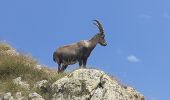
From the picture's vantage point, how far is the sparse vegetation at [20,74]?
91.0ft

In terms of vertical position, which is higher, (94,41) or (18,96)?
(94,41)

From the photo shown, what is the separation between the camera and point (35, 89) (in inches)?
1097

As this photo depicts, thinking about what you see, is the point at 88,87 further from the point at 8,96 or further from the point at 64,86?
the point at 8,96

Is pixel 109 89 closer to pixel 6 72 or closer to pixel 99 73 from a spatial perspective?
pixel 99 73

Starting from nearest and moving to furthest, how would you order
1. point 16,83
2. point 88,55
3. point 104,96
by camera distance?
1. point 104,96
2. point 16,83
3. point 88,55

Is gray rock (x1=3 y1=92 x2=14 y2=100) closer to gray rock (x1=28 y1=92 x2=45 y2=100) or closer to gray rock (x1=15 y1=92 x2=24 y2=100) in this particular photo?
gray rock (x1=15 y1=92 x2=24 y2=100)

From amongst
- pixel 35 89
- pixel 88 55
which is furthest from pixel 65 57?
pixel 35 89

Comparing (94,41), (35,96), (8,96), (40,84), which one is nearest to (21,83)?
(40,84)

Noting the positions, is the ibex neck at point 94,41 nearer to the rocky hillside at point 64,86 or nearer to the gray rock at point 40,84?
the rocky hillside at point 64,86

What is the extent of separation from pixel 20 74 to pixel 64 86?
3175 mm

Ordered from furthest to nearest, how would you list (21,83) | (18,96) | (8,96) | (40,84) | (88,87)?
1. (21,83)
2. (40,84)
3. (18,96)
4. (8,96)
5. (88,87)

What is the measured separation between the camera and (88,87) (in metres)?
26.9

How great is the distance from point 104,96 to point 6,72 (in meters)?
5.41

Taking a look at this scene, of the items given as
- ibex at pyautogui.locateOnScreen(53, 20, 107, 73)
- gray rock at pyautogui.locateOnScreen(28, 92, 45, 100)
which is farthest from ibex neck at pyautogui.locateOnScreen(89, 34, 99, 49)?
gray rock at pyautogui.locateOnScreen(28, 92, 45, 100)
